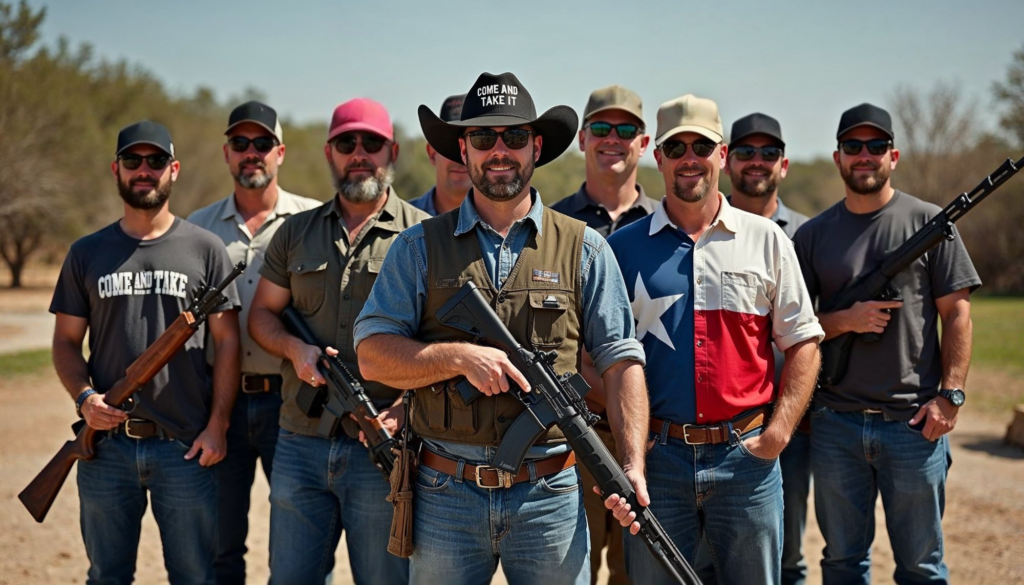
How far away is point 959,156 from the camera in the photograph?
140 feet

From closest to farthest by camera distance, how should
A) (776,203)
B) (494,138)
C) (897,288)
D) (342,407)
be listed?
(494,138) → (342,407) → (897,288) → (776,203)

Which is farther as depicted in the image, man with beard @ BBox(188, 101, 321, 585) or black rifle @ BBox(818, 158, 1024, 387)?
man with beard @ BBox(188, 101, 321, 585)

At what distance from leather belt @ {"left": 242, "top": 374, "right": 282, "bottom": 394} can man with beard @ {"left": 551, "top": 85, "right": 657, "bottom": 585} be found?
196 cm

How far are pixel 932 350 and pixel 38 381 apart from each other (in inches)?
555

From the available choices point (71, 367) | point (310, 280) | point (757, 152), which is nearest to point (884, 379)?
point (757, 152)

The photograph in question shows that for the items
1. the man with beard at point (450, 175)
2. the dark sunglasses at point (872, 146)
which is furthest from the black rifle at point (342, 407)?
the dark sunglasses at point (872, 146)

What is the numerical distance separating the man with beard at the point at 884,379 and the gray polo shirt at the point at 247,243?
3.08 metres

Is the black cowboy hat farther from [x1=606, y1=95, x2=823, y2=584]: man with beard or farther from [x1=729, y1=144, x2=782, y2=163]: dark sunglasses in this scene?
[x1=729, y1=144, x2=782, y2=163]: dark sunglasses

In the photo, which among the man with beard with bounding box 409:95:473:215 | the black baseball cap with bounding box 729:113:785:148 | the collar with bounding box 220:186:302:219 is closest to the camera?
the black baseball cap with bounding box 729:113:785:148

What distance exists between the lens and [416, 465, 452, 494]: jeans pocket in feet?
11.2

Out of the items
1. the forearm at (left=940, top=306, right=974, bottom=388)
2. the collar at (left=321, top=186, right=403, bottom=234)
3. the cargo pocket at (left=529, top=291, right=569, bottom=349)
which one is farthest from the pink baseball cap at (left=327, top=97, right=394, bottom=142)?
the forearm at (left=940, top=306, right=974, bottom=388)

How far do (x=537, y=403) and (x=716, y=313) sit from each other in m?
1.11

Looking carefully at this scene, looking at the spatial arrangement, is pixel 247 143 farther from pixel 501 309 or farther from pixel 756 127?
pixel 756 127

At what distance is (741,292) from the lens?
398 centimetres
